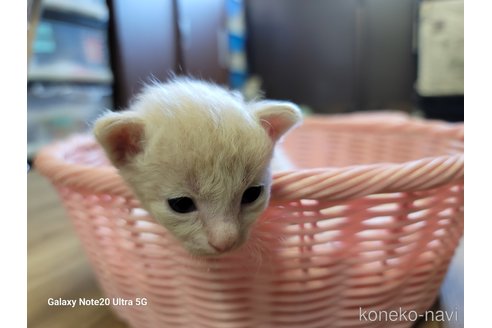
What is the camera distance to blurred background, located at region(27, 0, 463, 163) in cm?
146

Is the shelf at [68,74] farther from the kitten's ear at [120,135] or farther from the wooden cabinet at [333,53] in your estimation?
the wooden cabinet at [333,53]

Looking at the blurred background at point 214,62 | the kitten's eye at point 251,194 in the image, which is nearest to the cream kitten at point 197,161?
the kitten's eye at point 251,194

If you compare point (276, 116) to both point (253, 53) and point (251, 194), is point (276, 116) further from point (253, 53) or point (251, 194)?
point (253, 53)

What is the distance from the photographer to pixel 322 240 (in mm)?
602

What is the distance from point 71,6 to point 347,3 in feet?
6.49

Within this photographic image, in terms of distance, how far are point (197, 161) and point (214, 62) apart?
7.93 feet

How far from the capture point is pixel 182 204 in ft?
1.66

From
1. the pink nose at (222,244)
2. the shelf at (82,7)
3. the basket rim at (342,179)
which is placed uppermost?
the shelf at (82,7)

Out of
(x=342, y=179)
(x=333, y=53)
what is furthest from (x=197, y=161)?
(x=333, y=53)

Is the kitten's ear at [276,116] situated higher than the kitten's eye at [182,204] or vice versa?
the kitten's ear at [276,116]

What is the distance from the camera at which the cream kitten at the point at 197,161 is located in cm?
48

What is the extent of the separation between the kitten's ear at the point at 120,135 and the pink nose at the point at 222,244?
142mm
